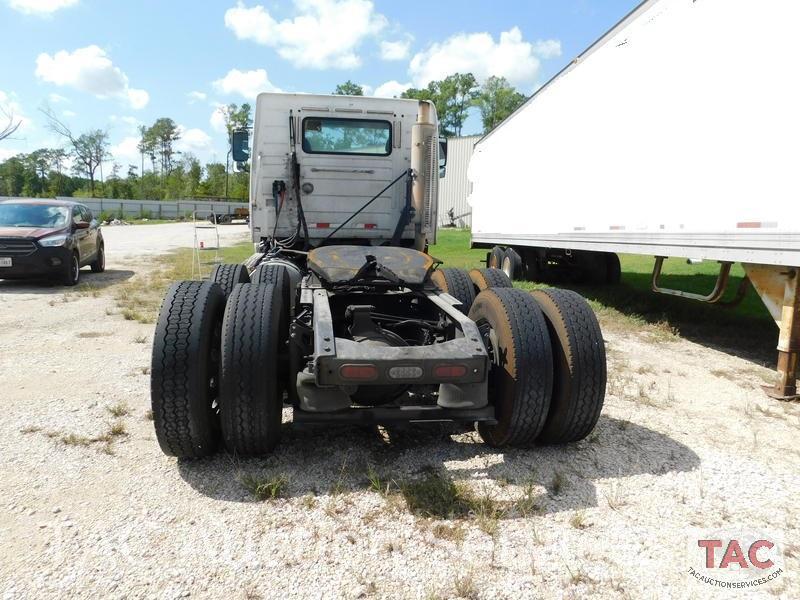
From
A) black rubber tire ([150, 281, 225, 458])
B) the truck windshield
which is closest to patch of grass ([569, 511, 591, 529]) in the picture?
black rubber tire ([150, 281, 225, 458])

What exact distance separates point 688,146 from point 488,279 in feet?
9.08

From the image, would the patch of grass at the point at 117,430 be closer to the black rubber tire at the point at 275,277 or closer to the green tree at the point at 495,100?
the black rubber tire at the point at 275,277

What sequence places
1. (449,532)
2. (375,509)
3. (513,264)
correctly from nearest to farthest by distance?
(449,532) → (375,509) → (513,264)

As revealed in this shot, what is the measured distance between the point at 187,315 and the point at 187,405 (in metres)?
0.51

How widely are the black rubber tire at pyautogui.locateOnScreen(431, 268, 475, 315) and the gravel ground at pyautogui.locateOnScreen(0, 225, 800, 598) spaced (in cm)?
151

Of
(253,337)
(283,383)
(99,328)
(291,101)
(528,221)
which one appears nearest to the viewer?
(253,337)

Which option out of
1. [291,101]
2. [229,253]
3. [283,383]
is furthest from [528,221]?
[229,253]

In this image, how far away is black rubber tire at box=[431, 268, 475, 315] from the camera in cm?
512

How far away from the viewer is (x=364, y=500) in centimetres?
303

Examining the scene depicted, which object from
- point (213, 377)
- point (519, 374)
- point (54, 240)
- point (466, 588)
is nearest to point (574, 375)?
point (519, 374)

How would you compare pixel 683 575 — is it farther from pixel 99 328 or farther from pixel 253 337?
pixel 99 328

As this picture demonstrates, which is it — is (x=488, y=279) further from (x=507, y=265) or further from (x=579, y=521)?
(x=507, y=265)

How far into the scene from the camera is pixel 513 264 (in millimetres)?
12727

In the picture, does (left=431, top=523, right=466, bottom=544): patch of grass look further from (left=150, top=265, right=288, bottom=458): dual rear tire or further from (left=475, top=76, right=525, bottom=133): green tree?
(left=475, top=76, right=525, bottom=133): green tree
